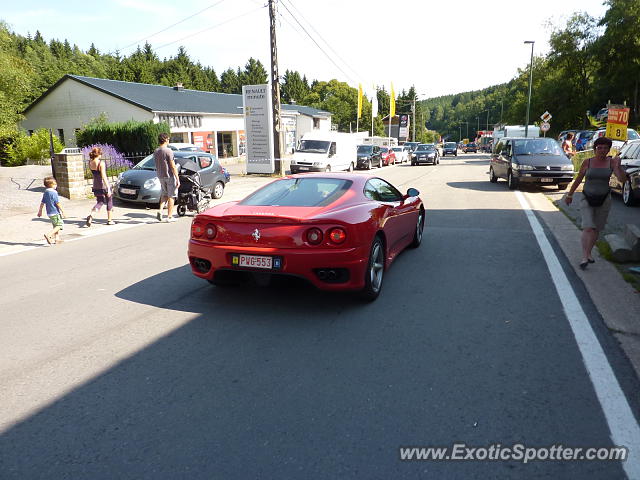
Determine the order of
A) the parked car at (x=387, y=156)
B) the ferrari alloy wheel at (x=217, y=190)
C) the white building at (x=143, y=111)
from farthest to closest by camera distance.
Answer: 1. the parked car at (x=387, y=156)
2. the white building at (x=143, y=111)
3. the ferrari alloy wheel at (x=217, y=190)

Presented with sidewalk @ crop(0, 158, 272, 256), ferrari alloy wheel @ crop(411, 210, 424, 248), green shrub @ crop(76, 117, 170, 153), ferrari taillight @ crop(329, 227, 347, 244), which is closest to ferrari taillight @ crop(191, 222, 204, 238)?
ferrari taillight @ crop(329, 227, 347, 244)

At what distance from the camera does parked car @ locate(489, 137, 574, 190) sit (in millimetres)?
15672

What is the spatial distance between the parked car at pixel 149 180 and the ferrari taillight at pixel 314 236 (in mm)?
8953

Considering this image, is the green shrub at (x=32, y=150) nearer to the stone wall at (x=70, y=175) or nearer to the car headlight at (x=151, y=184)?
the stone wall at (x=70, y=175)

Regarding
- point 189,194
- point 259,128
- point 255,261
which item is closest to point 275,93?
point 259,128

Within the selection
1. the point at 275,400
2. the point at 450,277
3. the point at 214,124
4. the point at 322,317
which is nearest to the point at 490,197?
the point at 450,277

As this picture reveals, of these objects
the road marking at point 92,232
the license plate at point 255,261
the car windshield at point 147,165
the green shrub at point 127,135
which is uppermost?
the green shrub at point 127,135

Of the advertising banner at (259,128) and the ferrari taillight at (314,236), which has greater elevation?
the advertising banner at (259,128)

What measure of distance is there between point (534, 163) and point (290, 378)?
14625mm

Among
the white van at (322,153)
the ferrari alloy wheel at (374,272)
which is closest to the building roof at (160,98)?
the white van at (322,153)

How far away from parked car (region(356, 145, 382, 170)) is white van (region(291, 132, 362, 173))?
3.01m

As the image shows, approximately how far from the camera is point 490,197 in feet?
47.9

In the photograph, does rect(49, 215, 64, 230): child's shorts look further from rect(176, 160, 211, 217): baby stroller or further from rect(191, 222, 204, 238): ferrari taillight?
rect(191, 222, 204, 238): ferrari taillight

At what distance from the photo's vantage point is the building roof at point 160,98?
34438mm
